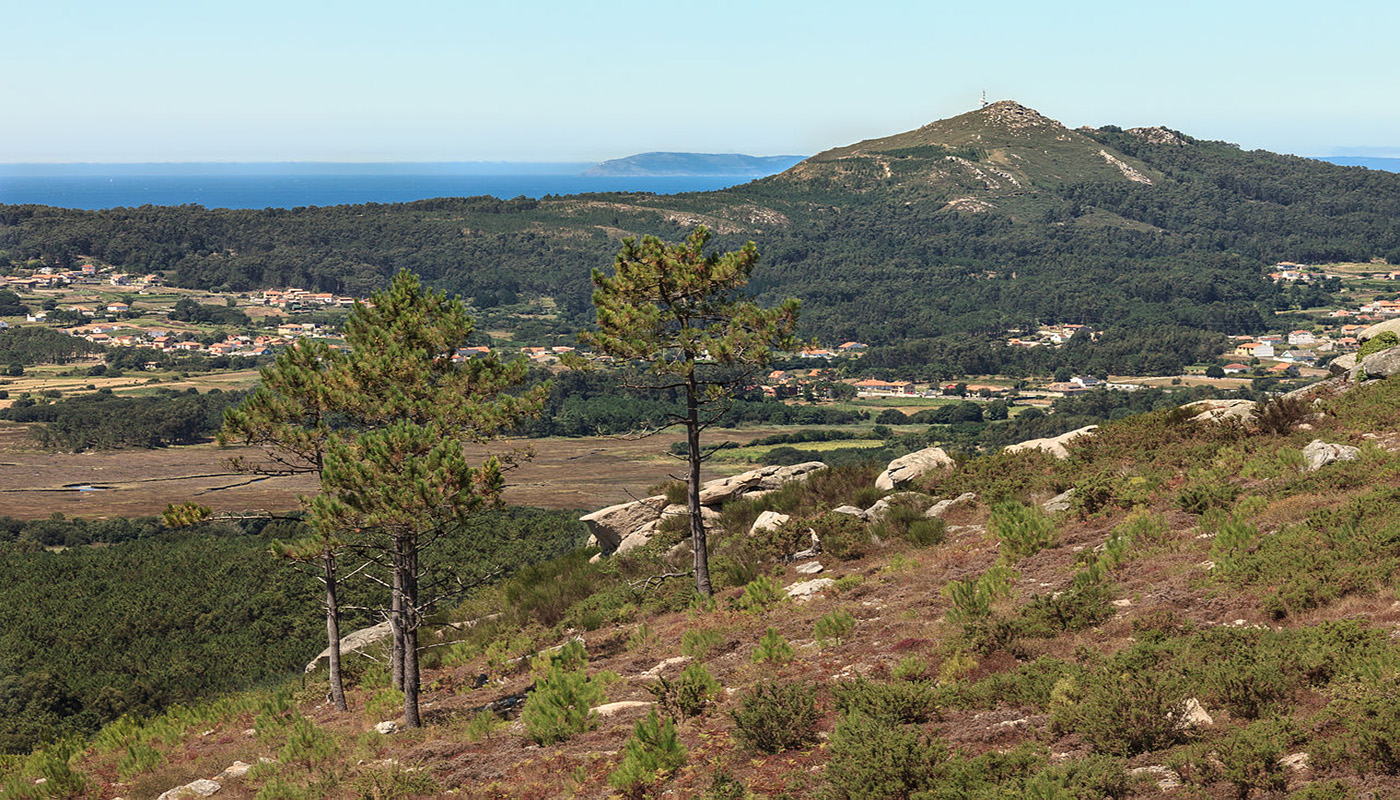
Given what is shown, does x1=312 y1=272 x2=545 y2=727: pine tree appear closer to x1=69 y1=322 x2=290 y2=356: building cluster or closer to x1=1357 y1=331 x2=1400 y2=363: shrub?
x1=1357 y1=331 x2=1400 y2=363: shrub

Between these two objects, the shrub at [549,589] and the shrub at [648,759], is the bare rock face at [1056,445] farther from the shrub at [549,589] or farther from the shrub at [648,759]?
the shrub at [648,759]

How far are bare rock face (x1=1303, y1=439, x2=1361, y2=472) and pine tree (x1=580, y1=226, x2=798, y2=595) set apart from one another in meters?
9.29

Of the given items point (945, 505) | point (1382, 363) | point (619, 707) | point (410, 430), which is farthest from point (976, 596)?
A: point (1382, 363)

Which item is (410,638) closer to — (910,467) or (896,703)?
(896,703)

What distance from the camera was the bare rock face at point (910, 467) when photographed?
85.8 ft

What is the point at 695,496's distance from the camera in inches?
833

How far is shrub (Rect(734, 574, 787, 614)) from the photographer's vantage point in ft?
56.9

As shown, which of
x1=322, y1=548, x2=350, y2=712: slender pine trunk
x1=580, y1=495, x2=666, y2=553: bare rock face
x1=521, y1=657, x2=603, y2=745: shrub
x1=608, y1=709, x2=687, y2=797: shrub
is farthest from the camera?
x1=580, y1=495, x2=666, y2=553: bare rock face

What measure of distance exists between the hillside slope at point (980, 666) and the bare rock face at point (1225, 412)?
212 mm

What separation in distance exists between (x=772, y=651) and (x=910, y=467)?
14.1 metres

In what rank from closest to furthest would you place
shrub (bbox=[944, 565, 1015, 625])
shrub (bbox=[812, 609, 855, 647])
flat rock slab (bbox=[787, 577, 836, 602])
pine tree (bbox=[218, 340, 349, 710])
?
shrub (bbox=[944, 565, 1015, 625]) → shrub (bbox=[812, 609, 855, 647]) → pine tree (bbox=[218, 340, 349, 710]) → flat rock slab (bbox=[787, 577, 836, 602])

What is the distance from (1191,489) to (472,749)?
11.9 metres

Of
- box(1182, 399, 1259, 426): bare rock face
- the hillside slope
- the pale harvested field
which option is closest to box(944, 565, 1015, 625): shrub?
the hillside slope

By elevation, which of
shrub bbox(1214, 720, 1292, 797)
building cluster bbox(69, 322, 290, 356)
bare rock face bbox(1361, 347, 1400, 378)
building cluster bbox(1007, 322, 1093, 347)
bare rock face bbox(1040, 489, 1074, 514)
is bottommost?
building cluster bbox(1007, 322, 1093, 347)
